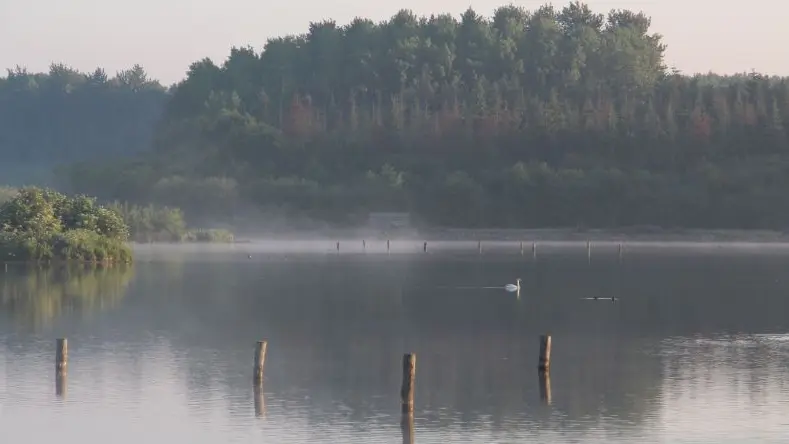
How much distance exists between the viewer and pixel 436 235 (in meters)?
181

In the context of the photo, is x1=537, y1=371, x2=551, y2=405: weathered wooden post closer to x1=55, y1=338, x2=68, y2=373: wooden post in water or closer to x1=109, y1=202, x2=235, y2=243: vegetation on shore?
x1=55, y1=338, x2=68, y2=373: wooden post in water

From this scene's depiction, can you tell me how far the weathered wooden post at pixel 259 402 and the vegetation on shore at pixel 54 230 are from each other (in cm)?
6322

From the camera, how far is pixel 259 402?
40688mm

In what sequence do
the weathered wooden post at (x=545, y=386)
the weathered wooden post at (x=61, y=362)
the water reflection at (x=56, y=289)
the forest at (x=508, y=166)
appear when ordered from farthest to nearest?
1. the forest at (x=508, y=166)
2. the water reflection at (x=56, y=289)
3. the weathered wooden post at (x=61, y=362)
4. the weathered wooden post at (x=545, y=386)

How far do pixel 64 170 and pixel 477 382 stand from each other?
527ft

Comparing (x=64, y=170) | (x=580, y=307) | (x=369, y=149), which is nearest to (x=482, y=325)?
(x=580, y=307)

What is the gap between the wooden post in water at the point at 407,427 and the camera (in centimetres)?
3531

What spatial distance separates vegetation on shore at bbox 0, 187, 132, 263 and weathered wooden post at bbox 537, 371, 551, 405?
63.0m

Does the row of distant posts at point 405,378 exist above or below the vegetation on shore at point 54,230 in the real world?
below

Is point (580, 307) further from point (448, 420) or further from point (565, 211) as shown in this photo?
point (565, 211)

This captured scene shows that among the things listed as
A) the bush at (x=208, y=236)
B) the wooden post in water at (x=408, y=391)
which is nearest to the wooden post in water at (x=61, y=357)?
the wooden post in water at (x=408, y=391)

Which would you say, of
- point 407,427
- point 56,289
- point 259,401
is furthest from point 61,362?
point 56,289

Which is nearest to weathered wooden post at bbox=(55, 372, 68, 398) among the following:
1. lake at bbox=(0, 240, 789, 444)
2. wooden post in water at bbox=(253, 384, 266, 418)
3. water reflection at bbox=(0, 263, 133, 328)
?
lake at bbox=(0, 240, 789, 444)

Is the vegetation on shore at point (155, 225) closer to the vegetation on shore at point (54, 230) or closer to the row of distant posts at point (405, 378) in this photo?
the vegetation on shore at point (54, 230)
